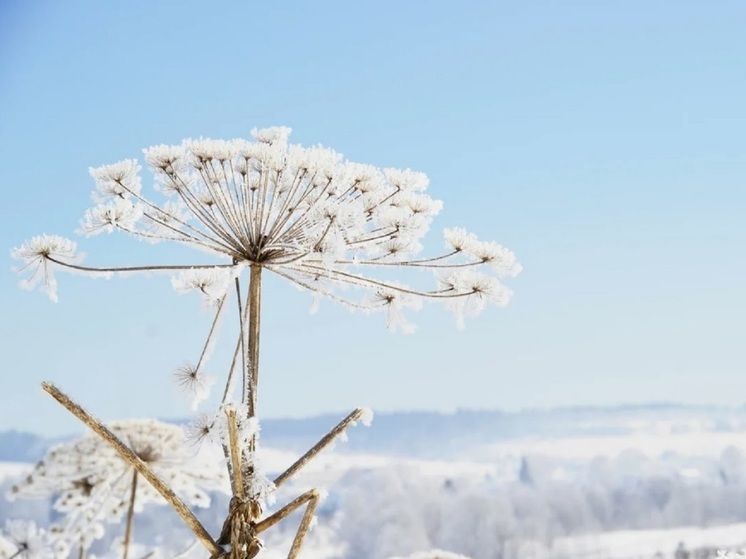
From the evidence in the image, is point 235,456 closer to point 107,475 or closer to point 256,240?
point 256,240

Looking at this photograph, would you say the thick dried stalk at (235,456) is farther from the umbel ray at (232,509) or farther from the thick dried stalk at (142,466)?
the thick dried stalk at (142,466)

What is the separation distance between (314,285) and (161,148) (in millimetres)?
907

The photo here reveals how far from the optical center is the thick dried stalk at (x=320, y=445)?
3.56 metres

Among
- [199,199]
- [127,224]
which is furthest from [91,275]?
Answer: [199,199]

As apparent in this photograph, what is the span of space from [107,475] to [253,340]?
13.8ft

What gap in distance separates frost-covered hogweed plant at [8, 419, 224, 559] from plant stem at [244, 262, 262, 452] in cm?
320

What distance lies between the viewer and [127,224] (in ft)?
12.2

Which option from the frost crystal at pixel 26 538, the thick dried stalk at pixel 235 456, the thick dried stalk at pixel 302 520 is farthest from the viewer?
the frost crystal at pixel 26 538

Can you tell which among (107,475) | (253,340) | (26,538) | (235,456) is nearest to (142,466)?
(235,456)

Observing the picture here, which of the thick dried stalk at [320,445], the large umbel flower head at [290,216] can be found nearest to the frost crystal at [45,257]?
the large umbel flower head at [290,216]

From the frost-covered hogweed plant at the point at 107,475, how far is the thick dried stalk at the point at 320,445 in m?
3.14

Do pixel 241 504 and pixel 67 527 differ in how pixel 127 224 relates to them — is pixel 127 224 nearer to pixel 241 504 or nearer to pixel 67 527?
pixel 241 504

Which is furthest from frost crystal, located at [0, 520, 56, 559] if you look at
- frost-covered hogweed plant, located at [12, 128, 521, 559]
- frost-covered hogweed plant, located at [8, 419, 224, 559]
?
frost-covered hogweed plant, located at [12, 128, 521, 559]

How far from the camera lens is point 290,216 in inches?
144
